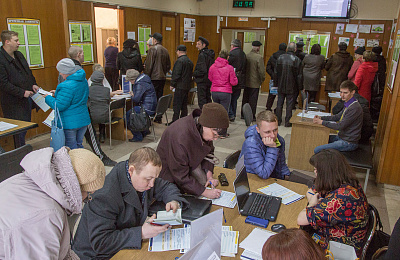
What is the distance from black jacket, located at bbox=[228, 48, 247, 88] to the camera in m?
7.05

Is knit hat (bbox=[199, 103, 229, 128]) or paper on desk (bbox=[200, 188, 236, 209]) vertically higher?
knit hat (bbox=[199, 103, 229, 128])

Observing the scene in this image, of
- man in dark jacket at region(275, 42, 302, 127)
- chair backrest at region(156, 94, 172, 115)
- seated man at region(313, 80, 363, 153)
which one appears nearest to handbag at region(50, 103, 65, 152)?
chair backrest at region(156, 94, 172, 115)

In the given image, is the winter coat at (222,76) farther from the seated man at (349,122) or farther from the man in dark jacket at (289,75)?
the seated man at (349,122)

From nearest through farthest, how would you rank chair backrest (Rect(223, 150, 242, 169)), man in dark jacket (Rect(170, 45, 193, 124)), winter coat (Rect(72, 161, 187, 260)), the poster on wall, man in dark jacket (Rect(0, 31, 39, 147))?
winter coat (Rect(72, 161, 187, 260))
chair backrest (Rect(223, 150, 242, 169))
man in dark jacket (Rect(0, 31, 39, 147))
man in dark jacket (Rect(170, 45, 193, 124))
the poster on wall

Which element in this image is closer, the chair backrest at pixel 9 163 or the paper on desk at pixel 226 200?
the paper on desk at pixel 226 200

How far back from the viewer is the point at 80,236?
1837 mm

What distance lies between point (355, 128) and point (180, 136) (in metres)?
2.81

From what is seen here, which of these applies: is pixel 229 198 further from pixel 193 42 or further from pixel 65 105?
pixel 193 42

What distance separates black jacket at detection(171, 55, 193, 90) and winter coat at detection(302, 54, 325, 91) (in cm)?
289


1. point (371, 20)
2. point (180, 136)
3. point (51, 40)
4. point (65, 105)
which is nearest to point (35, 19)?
point (51, 40)

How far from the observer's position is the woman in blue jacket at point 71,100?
3938 mm

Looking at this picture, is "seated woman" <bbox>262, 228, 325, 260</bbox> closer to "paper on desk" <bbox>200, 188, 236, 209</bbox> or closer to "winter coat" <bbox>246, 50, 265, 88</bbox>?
"paper on desk" <bbox>200, 188, 236, 209</bbox>

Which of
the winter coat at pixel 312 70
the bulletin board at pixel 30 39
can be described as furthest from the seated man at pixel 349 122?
the bulletin board at pixel 30 39

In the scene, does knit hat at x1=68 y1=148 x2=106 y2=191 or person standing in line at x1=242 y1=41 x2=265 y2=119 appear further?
person standing in line at x1=242 y1=41 x2=265 y2=119
